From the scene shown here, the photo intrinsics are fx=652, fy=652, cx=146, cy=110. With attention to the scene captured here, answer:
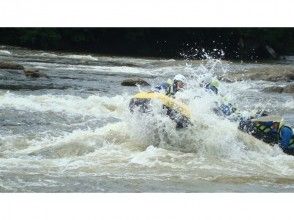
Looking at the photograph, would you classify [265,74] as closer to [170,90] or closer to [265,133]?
[265,133]

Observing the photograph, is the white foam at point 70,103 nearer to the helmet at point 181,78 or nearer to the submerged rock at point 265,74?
the helmet at point 181,78

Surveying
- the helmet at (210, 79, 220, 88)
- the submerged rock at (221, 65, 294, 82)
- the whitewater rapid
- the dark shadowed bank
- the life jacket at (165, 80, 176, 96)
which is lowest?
the whitewater rapid

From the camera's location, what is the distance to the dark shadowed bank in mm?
5375

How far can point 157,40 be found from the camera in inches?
217

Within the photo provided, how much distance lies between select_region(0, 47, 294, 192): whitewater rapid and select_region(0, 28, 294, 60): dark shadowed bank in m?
0.12

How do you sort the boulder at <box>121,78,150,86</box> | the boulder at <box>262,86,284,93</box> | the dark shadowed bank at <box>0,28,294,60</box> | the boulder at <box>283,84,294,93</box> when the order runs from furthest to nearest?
the boulder at <box>262,86,284,93</box>, the boulder at <box>283,84,294,93</box>, the boulder at <box>121,78,150,86</box>, the dark shadowed bank at <box>0,28,294,60</box>

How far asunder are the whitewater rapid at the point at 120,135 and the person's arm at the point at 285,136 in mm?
79

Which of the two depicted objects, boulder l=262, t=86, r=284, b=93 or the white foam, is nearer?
the white foam

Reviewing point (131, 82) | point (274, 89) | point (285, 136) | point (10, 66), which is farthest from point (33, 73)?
point (274, 89)

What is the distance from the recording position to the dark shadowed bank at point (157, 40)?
5375 mm

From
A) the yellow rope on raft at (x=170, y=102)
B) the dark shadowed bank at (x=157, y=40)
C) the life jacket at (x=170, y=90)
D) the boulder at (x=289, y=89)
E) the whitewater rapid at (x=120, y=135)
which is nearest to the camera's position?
the whitewater rapid at (x=120, y=135)

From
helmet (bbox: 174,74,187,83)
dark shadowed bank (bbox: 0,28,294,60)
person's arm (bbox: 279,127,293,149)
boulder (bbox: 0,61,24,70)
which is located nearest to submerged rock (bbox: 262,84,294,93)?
person's arm (bbox: 279,127,293,149)

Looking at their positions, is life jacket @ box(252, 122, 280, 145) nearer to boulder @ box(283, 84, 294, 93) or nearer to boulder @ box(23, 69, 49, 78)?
boulder @ box(283, 84, 294, 93)

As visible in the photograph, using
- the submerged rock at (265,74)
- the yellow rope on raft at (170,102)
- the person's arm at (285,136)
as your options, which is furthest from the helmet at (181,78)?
the person's arm at (285,136)
